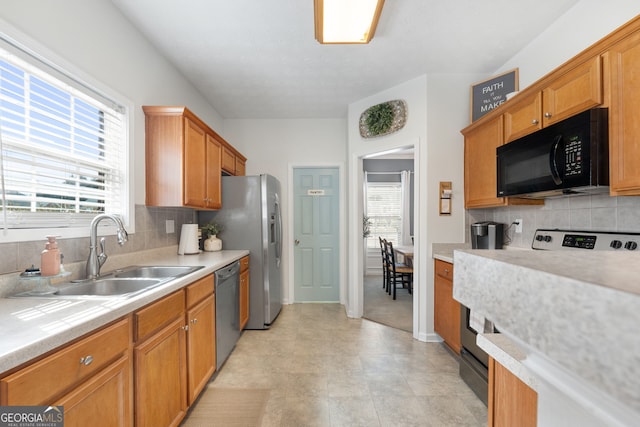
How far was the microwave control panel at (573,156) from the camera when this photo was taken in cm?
154

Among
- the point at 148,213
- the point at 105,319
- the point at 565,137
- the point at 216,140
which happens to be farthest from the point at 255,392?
the point at 565,137

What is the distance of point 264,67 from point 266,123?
1.38 m

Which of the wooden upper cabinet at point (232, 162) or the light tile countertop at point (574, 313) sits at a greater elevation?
the wooden upper cabinet at point (232, 162)

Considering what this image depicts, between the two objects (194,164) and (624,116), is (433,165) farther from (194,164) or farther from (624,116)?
(194,164)

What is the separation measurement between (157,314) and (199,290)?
0.48 m

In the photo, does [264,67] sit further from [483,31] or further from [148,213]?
[483,31]

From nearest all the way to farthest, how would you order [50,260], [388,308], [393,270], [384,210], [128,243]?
[50,260], [128,243], [388,308], [393,270], [384,210]

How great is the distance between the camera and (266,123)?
13.5 feet

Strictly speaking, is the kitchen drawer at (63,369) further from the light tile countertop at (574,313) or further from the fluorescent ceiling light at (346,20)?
the fluorescent ceiling light at (346,20)

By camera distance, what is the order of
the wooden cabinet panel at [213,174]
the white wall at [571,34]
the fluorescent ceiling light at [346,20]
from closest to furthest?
the white wall at [571,34], the fluorescent ceiling light at [346,20], the wooden cabinet panel at [213,174]

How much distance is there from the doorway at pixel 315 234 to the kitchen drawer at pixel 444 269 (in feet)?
5.39

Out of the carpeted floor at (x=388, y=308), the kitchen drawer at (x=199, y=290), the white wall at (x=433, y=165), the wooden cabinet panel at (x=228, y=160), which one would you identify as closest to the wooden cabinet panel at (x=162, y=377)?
the kitchen drawer at (x=199, y=290)

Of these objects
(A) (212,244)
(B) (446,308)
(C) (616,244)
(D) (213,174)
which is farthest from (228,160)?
(C) (616,244)

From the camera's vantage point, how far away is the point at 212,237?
302cm
